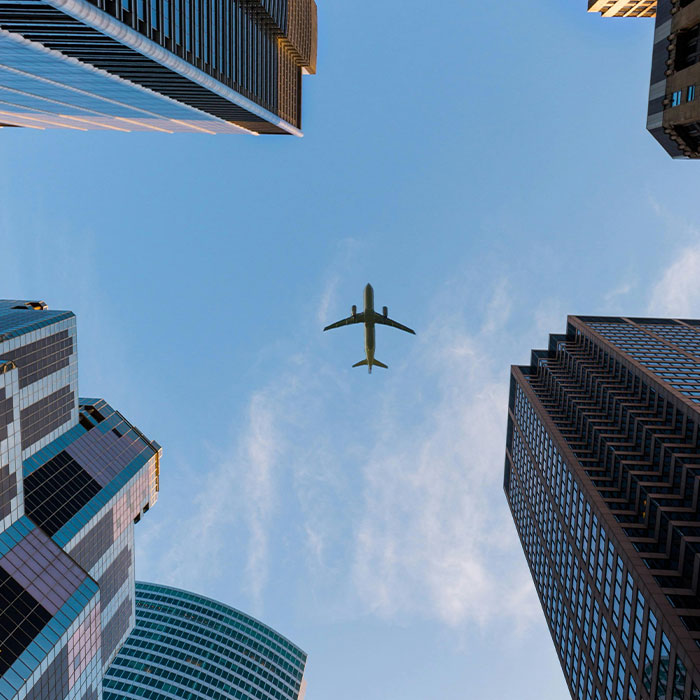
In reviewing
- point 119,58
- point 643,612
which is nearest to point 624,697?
point 643,612

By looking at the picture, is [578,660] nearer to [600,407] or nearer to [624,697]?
[624,697]

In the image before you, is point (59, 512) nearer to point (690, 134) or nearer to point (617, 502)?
point (617, 502)

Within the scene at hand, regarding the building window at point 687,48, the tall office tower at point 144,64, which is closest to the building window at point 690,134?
the building window at point 687,48

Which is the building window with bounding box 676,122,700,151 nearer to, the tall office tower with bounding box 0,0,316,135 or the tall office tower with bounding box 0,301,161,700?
the tall office tower with bounding box 0,0,316,135

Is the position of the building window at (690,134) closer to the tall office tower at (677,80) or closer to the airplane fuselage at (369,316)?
the tall office tower at (677,80)

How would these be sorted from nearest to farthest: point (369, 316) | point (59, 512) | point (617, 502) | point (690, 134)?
point (690, 134), point (369, 316), point (59, 512), point (617, 502)

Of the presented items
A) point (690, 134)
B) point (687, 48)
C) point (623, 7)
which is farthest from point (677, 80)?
point (623, 7)

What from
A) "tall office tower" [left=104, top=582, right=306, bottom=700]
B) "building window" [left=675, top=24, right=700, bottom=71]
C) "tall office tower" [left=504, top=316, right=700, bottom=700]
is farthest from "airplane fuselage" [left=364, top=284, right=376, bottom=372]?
"tall office tower" [left=104, top=582, right=306, bottom=700]
